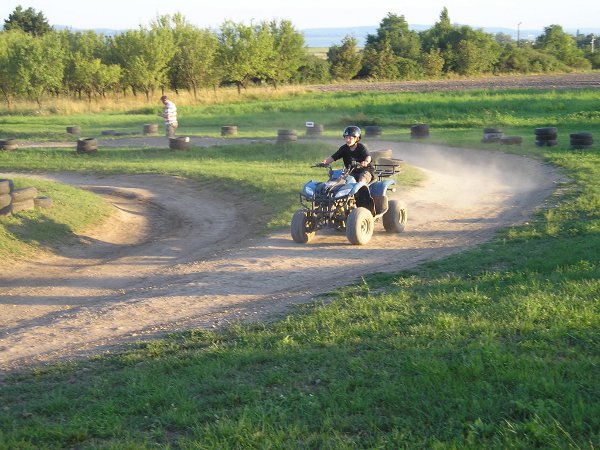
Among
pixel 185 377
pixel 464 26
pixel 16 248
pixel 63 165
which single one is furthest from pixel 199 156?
pixel 464 26

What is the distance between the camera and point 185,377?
20.9ft

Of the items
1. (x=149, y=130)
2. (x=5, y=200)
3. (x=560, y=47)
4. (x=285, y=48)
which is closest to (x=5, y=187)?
(x=5, y=200)

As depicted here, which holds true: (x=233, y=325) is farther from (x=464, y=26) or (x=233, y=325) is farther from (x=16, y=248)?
(x=464, y=26)

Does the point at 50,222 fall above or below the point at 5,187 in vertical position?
below

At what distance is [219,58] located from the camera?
63156mm

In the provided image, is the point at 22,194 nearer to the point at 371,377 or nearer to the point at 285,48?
the point at 371,377

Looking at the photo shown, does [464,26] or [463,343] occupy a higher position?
[464,26]

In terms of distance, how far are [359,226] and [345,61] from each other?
72.9 meters

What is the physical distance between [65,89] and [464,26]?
161 ft

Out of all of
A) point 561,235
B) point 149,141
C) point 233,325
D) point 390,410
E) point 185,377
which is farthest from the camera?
point 149,141

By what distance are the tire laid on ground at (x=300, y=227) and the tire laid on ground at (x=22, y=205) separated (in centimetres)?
590

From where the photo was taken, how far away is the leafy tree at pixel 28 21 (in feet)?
307

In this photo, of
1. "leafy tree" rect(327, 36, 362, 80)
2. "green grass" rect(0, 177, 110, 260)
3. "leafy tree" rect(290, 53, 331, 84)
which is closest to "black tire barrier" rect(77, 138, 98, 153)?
"green grass" rect(0, 177, 110, 260)

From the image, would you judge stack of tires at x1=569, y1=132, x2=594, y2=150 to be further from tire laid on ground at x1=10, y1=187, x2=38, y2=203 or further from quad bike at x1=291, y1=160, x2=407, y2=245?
tire laid on ground at x1=10, y1=187, x2=38, y2=203
